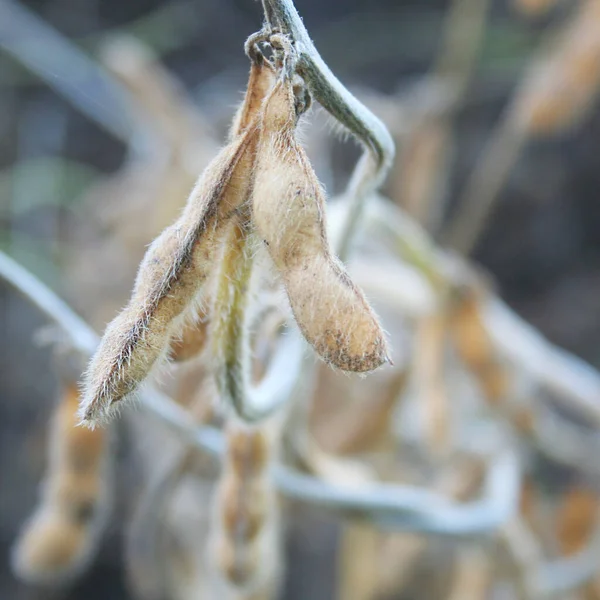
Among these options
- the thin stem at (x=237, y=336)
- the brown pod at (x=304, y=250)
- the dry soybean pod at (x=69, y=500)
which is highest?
the brown pod at (x=304, y=250)

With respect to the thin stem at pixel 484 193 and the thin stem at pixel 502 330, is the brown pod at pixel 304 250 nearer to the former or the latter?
the thin stem at pixel 502 330

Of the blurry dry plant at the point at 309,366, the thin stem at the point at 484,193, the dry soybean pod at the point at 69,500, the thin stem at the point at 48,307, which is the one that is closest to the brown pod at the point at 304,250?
the blurry dry plant at the point at 309,366

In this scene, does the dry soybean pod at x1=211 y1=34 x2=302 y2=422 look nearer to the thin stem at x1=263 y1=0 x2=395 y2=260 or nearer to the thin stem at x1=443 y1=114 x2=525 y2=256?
the thin stem at x1=263 y1=0 x2=395 y2=260

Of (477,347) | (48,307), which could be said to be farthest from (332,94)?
(477,347)

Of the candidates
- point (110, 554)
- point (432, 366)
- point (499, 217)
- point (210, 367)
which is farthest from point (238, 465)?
point (499, 217)

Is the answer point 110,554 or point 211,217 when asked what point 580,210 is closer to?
point 110,554

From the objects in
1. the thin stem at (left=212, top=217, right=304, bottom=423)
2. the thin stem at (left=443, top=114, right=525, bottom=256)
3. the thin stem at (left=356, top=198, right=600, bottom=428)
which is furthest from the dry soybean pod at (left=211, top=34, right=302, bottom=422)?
the thin stem at (left=443, top=114, right=525, bottom=256)
